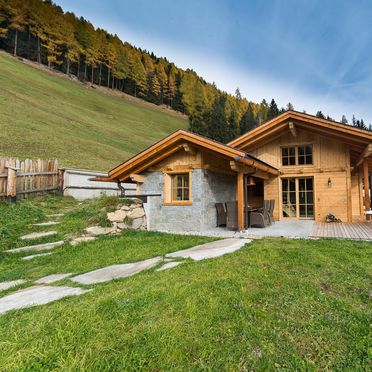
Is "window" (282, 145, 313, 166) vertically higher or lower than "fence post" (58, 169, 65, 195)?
higher

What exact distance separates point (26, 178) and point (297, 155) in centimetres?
1203

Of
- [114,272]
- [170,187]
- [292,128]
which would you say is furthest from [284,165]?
[114,272]

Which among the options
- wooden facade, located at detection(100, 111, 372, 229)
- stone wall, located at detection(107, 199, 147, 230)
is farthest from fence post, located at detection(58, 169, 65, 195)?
stone wall, located at detection(107, 199, 147, 230)

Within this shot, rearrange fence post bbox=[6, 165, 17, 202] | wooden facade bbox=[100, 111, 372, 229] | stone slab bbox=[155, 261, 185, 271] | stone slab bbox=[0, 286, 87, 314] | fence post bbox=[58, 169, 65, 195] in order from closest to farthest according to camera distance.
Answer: stone slab bbox=[0, 286, 87, 314] < stone slab bbox=[155, 261, 185, 271] < fence post bbox=[6, 165, 17, 202] < wooden facade bbox=[100, 111, 372, 229] < fence post bbox=[58, 169, 65, 195]

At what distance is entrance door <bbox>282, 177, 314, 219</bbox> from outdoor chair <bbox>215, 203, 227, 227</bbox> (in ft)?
15.2

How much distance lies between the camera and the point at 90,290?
12.8 feet

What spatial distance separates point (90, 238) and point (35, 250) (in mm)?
1501

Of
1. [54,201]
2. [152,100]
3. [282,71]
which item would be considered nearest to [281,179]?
[54,201]

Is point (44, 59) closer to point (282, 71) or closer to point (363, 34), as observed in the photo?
point (282, 71)

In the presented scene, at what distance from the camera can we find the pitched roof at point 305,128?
10.4m

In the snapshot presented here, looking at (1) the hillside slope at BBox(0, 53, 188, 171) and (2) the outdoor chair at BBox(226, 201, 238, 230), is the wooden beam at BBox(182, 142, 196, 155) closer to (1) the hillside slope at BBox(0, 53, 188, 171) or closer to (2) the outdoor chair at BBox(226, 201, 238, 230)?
(2) the outdoor chair at BBox(226, 201, 238, 230)

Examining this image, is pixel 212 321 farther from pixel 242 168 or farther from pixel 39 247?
pixel 242 168

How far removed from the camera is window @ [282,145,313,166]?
12633mm

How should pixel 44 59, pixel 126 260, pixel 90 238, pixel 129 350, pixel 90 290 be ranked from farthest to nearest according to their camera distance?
pixel 44 59, pixel 90 238, pixel 126 260, pixel 90 290, pixel 129 350
